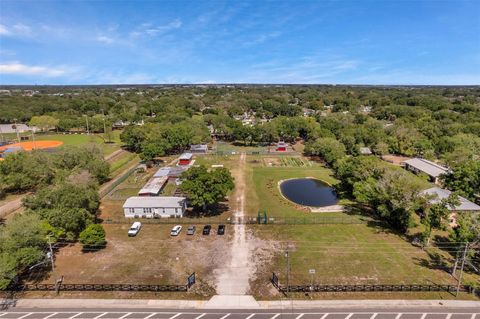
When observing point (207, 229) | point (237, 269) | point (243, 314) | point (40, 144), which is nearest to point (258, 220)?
point (207, 229)

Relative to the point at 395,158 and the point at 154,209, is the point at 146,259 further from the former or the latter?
the point at 395,158

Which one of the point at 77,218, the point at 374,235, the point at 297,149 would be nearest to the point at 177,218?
the point at 77,218

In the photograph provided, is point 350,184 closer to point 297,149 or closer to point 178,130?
point 297,149

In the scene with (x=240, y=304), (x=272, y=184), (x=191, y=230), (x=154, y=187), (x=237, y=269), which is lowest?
(x=240, y=304)

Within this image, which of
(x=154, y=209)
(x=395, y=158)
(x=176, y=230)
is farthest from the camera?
(x=395, y=158)

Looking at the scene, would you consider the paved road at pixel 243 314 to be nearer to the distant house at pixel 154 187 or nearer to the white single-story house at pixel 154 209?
the white single-story house at pixel 154 209

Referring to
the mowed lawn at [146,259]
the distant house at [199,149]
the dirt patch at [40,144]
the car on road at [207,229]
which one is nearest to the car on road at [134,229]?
the mowed lawn at [146,259]

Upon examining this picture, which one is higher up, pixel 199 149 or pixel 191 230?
pixel 199 149
